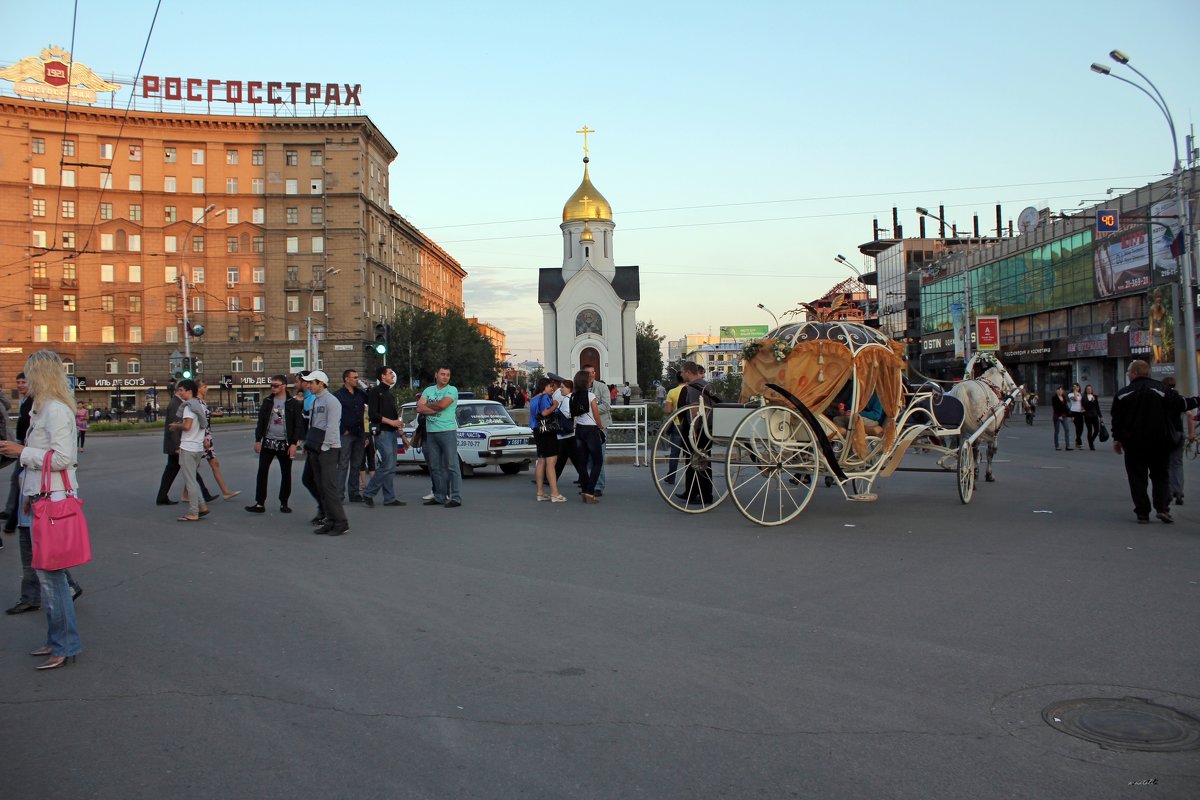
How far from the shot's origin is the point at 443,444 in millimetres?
13164

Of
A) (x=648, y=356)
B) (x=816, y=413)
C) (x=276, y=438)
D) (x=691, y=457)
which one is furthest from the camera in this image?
(x=648, y=356)

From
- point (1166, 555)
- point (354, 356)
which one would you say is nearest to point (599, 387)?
point (1166, 555)

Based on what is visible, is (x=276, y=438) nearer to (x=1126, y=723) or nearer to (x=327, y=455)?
(x=327, y=455)

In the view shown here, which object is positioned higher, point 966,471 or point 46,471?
point 46,471

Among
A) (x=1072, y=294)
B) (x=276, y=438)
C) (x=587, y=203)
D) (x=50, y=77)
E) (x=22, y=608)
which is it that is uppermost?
(x=50, y=77)

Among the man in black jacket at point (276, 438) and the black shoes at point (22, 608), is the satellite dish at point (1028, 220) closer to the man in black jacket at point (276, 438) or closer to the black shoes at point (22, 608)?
the man in black jacket at point (276, 438)

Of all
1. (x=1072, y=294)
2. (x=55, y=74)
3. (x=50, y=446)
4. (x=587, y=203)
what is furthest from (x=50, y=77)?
(x=50, y=446)

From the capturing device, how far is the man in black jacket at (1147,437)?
415 inches

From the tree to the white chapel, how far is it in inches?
1242

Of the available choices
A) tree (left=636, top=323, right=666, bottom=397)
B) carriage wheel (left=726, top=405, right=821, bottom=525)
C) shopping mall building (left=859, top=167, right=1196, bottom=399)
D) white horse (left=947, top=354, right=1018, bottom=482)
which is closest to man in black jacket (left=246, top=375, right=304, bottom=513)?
carriage wheel (left=726, top=405, right=821, bottom=525)

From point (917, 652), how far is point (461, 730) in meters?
2.86

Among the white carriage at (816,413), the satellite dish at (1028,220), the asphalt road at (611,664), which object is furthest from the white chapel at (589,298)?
the asphalt road at (611,664)

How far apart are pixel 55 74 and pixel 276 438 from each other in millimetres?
71984

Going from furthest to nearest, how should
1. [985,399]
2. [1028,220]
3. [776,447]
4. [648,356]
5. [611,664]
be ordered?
[648,356] < [1028,220] < [985,399] < [776,447] < [611,664]
